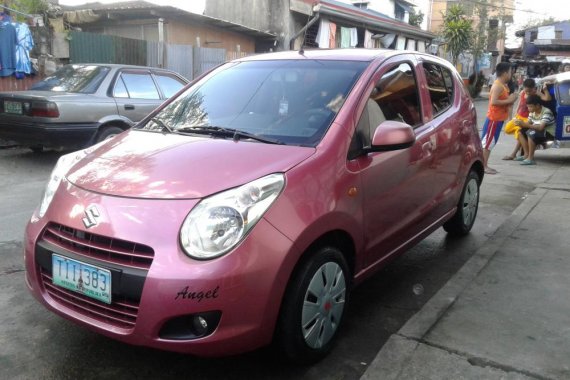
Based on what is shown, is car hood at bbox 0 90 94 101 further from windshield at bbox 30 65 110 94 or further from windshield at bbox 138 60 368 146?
windshield at bbox 138 60 368 146

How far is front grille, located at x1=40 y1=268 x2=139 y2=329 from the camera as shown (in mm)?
2258

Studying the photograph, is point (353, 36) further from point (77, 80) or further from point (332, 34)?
point (77, 80)

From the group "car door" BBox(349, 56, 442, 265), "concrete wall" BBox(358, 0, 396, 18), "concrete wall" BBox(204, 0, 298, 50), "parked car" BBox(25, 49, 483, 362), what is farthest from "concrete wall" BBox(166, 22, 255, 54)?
"concrete wall" BBox(358, 0, 396, 18)

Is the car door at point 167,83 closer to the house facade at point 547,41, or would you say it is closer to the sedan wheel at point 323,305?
the sedan wheel at point 323,305

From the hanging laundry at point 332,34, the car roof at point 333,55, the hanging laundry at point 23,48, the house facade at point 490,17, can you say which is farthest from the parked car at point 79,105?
the house facade at point 490,17

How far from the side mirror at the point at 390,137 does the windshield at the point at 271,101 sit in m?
0.28

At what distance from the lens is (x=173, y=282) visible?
2148mm

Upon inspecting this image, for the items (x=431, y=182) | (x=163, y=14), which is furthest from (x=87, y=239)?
(x=163, y=14)

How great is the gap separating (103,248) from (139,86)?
6.47 meters

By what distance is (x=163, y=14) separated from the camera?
558 inches

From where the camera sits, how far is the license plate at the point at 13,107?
7.37 meters

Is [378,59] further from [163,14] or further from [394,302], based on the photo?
[163,14]

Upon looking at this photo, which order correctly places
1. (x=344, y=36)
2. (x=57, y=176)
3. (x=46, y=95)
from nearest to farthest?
(x=57, y=176)
(x=46, y=95)
(x=344, y=36)

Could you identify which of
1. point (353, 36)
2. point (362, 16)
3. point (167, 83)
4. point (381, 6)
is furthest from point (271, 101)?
point (381, 6)
